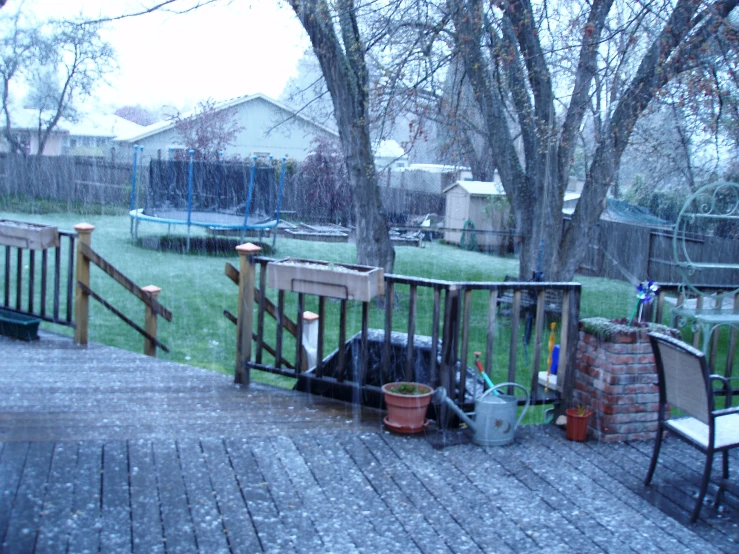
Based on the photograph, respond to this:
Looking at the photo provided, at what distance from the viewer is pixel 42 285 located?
21.1 feet

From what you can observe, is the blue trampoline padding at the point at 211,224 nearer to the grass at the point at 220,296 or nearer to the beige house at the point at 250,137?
the grass at the point at 220,296

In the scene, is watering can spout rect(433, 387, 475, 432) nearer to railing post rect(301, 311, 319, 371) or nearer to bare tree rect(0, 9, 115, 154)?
railing post rect(301, 311, 319, 371)

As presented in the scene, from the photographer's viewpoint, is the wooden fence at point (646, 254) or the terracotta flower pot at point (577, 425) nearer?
the terracotta flower pot at point (577, 425)

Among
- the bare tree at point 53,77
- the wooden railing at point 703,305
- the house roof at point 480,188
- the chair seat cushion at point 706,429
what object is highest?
the bare tree at point 53,77

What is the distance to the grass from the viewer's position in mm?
8586

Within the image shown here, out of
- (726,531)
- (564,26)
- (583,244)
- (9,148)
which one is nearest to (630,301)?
(583,244)

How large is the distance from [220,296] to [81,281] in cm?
537

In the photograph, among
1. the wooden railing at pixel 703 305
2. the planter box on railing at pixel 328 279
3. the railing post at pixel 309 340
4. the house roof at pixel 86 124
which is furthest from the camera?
the house roof at pixel 86 124

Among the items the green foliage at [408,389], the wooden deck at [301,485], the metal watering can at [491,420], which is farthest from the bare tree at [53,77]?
the metal watering can at [491,420]

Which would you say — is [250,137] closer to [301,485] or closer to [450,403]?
[450,403]

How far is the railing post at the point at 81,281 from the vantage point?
604 cm

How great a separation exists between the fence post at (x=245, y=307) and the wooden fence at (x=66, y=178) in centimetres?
1869

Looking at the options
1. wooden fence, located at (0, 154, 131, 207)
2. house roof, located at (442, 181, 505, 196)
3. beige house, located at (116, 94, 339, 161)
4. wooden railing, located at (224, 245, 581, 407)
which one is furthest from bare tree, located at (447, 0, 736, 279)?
wooden fence, located at (0, 154, 131, 207)

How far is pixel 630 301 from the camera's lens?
12469 mm
